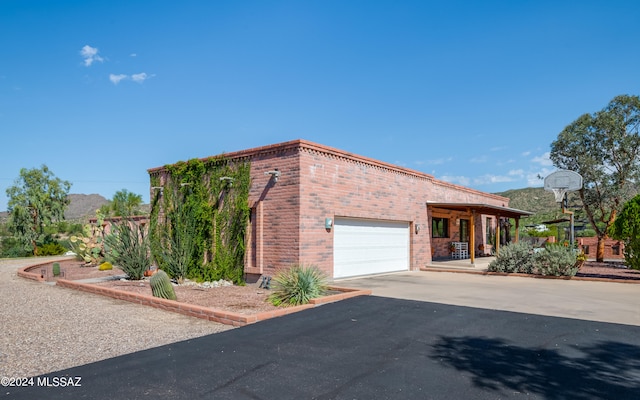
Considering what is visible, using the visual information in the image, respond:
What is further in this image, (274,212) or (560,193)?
(560,193)

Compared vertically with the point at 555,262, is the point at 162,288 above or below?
below

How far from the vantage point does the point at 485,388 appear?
169 inches

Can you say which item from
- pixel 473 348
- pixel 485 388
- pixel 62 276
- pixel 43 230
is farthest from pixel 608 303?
pixel 43 230

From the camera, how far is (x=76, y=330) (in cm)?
727

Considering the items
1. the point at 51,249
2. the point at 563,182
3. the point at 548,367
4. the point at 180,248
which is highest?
the point at 563,182

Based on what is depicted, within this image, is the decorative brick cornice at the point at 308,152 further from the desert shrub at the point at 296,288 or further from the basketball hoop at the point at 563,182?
the basketball hoop at the point at 563,182

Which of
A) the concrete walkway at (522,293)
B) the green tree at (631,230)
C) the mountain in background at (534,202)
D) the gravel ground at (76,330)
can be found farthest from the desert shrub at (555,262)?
the mountain in background at (534,202)

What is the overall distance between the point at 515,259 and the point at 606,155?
37.3 ft

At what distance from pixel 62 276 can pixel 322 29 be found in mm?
13616

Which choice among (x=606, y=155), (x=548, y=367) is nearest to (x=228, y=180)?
(x=548, y=367)

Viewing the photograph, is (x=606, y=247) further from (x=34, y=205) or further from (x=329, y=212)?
(x=34, y=205)

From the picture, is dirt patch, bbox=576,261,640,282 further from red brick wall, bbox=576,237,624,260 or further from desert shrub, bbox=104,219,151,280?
desert shrub, bbox=104,219,151,280

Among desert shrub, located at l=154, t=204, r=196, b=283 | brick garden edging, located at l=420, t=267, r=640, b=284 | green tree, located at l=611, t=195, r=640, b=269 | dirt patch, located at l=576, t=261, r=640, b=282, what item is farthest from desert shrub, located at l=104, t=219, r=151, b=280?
green tree, located at l=611, t=195, r=640, b=269

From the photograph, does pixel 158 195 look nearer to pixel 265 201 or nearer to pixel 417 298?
pixel 265 201
